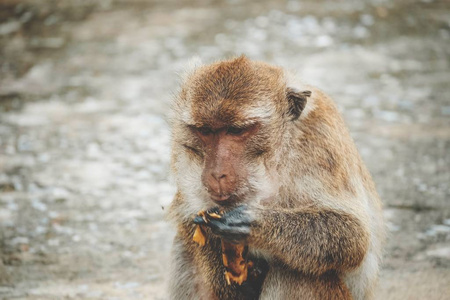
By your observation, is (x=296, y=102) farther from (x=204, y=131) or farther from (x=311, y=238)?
(x=311, y=238)

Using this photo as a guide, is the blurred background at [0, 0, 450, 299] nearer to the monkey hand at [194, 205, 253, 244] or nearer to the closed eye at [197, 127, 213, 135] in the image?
the closed eye at [197, 127, 213, 135]

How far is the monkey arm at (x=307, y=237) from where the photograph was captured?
3.91 meters

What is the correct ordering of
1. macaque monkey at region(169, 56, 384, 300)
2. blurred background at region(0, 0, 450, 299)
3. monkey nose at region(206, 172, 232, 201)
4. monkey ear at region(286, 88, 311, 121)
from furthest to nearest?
blurred background at region(0, 0, 450, 299) < monkey ear at region(286, 88, 311, 121) < macaque monkey at region(169, 56, 384, 300) < monkey nose at region(206, 172, 232, 201)

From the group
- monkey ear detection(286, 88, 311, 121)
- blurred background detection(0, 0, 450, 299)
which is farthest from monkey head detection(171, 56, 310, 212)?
blurred background detection(0, 0, 450, 299)

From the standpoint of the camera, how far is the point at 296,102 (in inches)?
163

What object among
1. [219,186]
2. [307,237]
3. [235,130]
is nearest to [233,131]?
[235,130]

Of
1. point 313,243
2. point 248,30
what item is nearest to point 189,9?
point 248,30

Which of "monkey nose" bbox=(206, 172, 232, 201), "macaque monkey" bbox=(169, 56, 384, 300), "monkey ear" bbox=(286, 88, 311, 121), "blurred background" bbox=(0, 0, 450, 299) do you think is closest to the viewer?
"monkey nose" bbox=(206, 172, 232, 201)

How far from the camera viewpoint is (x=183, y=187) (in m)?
4.26

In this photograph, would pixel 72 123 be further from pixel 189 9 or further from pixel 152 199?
pixel 189 9

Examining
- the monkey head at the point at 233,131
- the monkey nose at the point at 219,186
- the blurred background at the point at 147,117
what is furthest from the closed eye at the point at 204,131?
the blurred background at the point at 147,117

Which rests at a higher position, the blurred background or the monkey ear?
the monkey ear

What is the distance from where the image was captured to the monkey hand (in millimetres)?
3811

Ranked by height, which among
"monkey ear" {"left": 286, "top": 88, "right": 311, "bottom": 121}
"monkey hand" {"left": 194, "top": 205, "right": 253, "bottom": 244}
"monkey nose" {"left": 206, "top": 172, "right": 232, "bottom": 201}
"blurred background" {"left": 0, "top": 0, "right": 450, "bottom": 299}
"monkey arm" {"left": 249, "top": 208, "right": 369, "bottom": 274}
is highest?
"monkey ear" {"left": 286, "top": 88, "right": 311, "bottom": 121}
